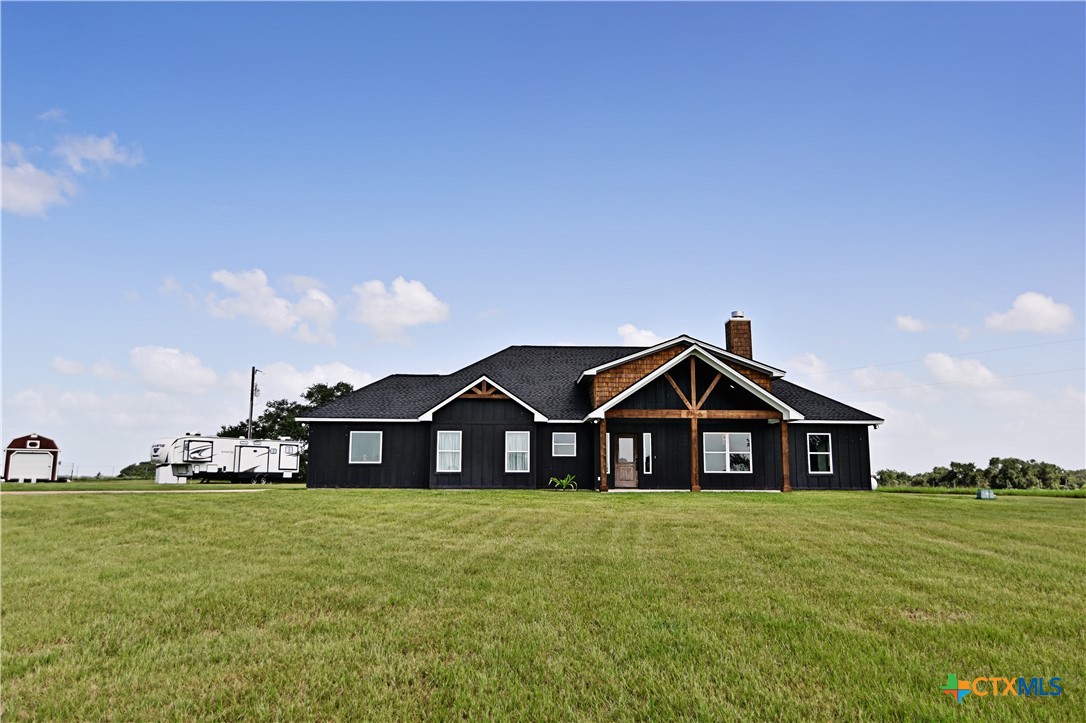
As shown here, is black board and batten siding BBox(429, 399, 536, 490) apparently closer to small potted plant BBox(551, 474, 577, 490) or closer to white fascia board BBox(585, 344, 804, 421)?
small potted plant BBox(551, 474, 577, 490)

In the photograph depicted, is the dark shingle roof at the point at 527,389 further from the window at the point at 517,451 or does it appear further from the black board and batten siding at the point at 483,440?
the window at the point at 517,451

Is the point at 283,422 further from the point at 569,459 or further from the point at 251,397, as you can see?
the point at 569,459

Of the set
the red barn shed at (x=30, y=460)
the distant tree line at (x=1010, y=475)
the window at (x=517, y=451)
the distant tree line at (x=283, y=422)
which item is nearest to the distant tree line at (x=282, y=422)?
the distant tree line at (x=283, y=422)

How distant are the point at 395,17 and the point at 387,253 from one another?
8.98 metres

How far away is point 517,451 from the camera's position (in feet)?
82.0

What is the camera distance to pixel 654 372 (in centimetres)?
2327

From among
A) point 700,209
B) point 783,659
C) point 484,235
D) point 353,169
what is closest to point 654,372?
point 700,209

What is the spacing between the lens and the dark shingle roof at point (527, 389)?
2553 cm

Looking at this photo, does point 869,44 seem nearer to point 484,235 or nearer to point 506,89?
point 506,89

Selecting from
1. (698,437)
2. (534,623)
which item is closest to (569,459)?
(698,437)

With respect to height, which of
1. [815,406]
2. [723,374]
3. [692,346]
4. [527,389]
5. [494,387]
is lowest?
[815,406]

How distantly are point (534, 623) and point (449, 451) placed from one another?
20.3 m

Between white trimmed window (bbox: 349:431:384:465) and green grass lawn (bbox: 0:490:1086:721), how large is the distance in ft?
49.1

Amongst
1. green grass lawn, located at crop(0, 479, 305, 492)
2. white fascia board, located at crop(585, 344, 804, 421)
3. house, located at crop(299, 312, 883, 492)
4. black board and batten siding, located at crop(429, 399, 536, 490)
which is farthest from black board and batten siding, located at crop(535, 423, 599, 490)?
green grass lawn, located at crop(0, 479, 305, 492)
